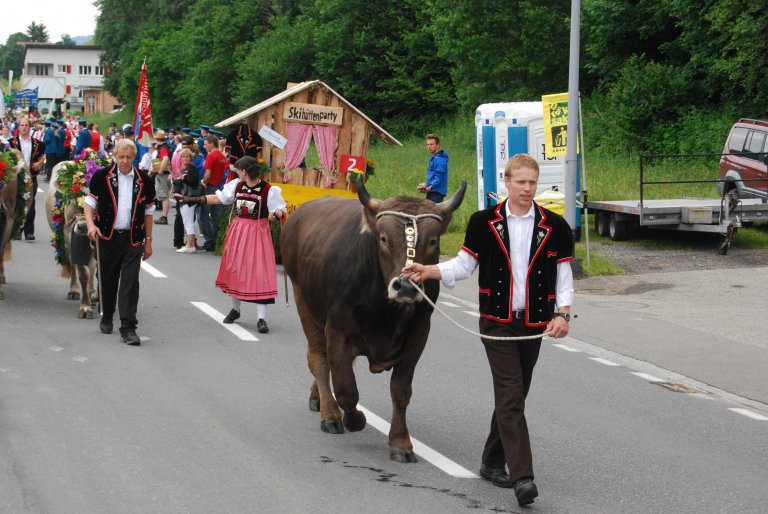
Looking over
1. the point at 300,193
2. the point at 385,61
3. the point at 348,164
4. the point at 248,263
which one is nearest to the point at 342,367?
the point at 248,263

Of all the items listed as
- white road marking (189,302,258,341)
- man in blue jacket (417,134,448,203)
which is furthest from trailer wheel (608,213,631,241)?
white road marking (189,302,258,341)

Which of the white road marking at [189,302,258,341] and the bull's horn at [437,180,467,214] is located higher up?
the bull's horn at [437,180,467,214]

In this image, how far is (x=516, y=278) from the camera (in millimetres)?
6758

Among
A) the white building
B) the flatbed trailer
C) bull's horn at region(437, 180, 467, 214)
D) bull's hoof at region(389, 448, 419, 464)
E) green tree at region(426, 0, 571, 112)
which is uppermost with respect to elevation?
the white building

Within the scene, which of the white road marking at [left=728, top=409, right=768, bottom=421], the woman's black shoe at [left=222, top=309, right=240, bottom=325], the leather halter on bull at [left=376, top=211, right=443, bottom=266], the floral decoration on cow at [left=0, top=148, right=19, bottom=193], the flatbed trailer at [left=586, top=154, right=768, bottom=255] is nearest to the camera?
the leather halter on bull at [left=376, top=211, right=443, bottom=266]

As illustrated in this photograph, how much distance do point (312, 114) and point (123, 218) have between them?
8454mm

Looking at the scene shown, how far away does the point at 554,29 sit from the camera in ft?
133

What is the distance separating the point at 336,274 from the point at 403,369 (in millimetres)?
771

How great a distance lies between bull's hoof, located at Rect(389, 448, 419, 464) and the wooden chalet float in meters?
11.9

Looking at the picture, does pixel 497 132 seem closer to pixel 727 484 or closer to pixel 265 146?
pixel 265 146

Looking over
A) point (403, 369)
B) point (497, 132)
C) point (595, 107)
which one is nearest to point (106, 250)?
point (403, 369)

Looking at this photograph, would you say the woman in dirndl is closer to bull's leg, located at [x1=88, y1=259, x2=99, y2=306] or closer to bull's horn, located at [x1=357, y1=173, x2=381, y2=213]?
bull's leg, located at [x1=88, y1=259, x2=99, y2=306]

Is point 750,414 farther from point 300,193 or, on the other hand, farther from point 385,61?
point 385,61

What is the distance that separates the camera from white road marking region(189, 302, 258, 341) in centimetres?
1241
